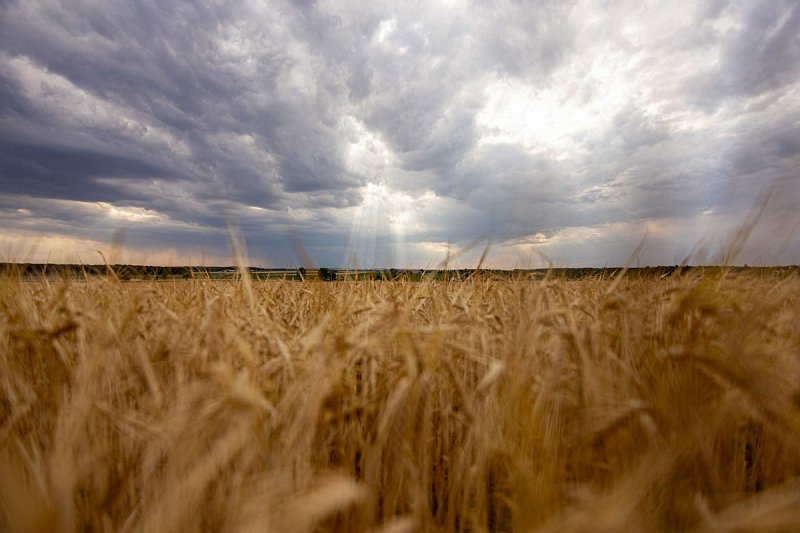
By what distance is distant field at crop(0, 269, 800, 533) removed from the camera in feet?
3.77

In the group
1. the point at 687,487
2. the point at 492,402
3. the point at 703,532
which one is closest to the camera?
the point at 703,532

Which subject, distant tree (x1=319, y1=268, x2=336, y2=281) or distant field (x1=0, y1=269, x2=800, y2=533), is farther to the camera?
distant tree (x1=319, y1=268, x2=336, y2=281)

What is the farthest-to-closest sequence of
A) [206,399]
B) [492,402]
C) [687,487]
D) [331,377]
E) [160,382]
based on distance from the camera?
[160,382]
[492,402]
[687,487]
[331,377]
[206,399]

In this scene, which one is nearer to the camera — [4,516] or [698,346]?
[4,516]

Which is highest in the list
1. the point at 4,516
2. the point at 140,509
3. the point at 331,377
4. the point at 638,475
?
the point at 331,377

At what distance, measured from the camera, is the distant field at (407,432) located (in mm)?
1150

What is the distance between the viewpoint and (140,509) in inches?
60.1

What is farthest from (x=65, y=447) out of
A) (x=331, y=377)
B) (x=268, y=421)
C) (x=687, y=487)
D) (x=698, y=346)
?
(x=698, y=346)

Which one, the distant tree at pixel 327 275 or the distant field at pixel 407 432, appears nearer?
the distant field at pixel 407 432

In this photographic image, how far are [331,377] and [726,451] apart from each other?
79.9 inches

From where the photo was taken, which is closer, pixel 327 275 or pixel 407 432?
pixel 407 432

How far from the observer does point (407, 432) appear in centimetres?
163

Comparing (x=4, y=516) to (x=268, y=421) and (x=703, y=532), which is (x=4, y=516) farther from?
(x=703, y=532)

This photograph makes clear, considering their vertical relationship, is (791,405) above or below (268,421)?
above
